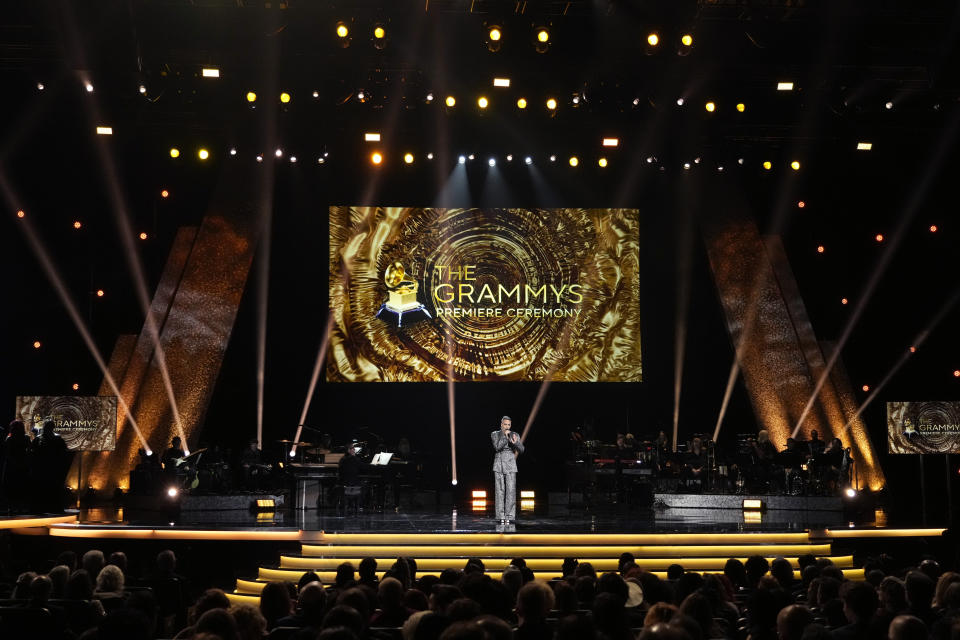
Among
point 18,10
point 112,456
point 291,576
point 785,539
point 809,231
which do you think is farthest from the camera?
point 809,231

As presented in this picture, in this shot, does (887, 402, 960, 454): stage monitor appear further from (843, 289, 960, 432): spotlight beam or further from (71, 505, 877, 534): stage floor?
(843, 289, 960, 432): spotlight beam

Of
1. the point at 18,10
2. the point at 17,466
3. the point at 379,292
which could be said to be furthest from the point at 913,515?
the point at 18,10

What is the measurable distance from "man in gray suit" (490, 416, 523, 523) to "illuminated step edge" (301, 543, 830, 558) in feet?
4.33

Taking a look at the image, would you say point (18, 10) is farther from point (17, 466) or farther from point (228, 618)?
point (228, 618)

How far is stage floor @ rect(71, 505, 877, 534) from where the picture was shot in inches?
434

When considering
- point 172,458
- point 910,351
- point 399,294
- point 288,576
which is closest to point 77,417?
point 172,458

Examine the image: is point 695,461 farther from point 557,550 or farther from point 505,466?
point 557,550

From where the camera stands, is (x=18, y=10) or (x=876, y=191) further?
(x=876, y=191)

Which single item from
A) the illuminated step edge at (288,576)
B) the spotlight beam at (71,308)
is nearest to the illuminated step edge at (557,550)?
the illuminated step edge at (288,576)

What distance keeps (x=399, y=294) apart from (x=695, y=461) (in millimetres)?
5904

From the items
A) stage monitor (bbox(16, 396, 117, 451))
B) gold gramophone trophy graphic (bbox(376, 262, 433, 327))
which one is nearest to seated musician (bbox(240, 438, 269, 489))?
stage monitor (bbox(16, 396, 117, 451))

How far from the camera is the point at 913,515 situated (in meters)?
14.1

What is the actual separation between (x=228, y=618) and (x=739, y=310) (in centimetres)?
1514

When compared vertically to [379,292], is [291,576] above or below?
below
